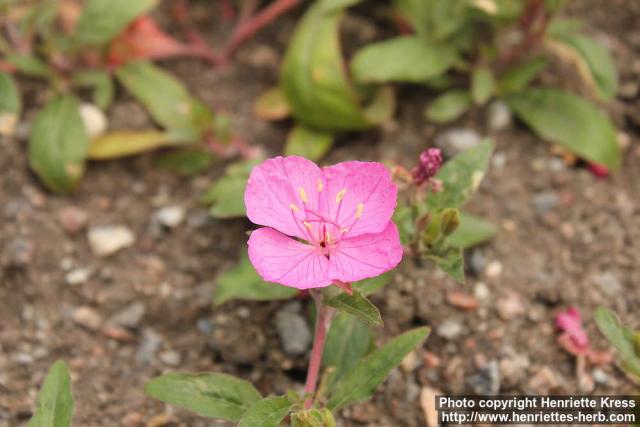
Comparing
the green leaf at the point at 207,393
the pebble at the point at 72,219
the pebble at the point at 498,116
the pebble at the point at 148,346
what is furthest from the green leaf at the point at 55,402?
the pebble at the point at 498,116

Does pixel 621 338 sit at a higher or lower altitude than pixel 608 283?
higher

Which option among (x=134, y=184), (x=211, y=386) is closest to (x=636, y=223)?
(x=211, y=386)

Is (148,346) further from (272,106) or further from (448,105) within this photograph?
(448,105)

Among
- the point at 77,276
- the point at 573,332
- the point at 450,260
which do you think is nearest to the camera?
the point at 450,260

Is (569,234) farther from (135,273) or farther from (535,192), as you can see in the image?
(135,273)

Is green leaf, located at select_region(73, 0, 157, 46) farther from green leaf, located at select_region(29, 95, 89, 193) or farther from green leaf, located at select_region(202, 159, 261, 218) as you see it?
green leaf, located at select_region(202, 159, 261, 218)

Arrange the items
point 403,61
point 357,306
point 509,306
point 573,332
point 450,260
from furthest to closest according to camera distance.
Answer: point 403,61, point 509,306, point 573,332, point 450,260, point 357,306

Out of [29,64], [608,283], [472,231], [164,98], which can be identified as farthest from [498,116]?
[29,64]
